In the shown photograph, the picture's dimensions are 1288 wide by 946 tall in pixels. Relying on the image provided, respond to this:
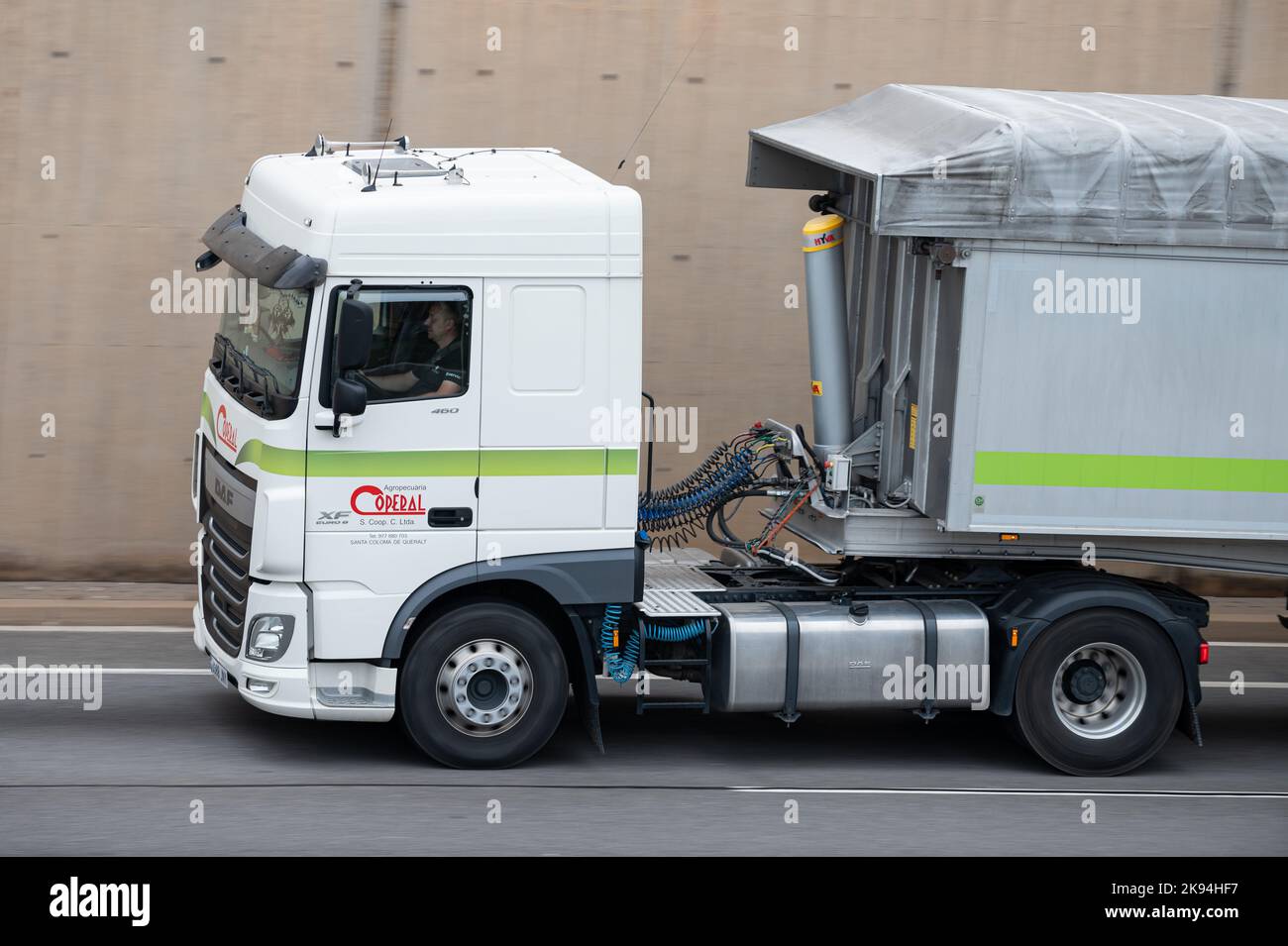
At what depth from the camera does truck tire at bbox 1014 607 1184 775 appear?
28.7 ft

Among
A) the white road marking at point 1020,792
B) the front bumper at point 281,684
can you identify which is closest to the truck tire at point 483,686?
the front bumper at point 281,684

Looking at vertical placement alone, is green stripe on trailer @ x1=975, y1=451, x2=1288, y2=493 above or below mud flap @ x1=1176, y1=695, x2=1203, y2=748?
above

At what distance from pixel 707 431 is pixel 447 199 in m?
5.29

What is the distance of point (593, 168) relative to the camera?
42.2ft

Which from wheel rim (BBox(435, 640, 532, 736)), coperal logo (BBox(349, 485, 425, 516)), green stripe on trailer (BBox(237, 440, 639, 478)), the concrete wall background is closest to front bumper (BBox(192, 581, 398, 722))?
wheel rim (BBox(435, 640, 532, 736))

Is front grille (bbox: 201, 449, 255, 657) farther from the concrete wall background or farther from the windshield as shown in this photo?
the concrete wall background

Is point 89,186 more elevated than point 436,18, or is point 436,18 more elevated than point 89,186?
point 436,18

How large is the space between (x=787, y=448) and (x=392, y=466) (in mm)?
2490

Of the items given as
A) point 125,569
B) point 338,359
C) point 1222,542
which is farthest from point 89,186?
point 1222,542

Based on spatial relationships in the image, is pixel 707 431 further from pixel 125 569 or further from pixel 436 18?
pixel 125 569

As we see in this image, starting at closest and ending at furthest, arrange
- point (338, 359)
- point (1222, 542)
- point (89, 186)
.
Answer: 1. point (338, 359)
2. point (1222, 542)
3. point (89, 186)

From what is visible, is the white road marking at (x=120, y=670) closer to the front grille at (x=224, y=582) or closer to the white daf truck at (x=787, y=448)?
the white daf truck at (x=787, y=448)

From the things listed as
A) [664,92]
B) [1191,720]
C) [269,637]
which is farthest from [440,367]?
[664,92]

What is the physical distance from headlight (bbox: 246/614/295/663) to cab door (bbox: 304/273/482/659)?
0.49 ft
